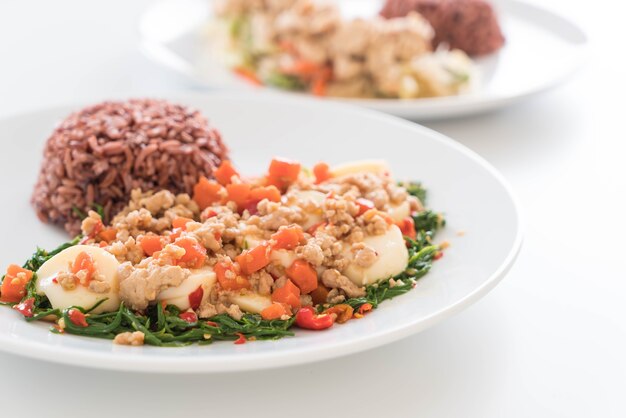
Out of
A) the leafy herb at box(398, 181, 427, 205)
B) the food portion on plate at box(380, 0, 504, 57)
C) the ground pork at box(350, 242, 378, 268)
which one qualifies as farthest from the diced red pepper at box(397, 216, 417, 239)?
the food portion on plate at box(380, 0, 504, 57)

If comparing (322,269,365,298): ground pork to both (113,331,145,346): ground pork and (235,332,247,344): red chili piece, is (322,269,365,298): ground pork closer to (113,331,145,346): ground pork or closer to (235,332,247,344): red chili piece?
(235,332,247,344): red chili piece

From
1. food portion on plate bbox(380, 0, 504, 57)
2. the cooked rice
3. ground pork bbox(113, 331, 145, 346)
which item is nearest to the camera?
ground pork bbox(113, 331, 145, 346)

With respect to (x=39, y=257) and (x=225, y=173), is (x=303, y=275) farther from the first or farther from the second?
(x=39, y=257)

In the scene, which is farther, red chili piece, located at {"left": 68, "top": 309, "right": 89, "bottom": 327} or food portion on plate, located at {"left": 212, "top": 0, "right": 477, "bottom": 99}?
food portion on plate, located at {"left": 212, "top": 0, "right": 477, "bottom": 99}

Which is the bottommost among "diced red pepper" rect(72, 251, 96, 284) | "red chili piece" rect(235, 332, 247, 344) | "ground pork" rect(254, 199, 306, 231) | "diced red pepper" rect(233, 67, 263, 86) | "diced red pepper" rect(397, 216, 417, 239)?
"diced red pepper" rect(233, 67, 263, 86)

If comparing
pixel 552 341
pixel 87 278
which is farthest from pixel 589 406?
pixel 87 278

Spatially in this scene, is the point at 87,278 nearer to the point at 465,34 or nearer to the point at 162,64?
the point at 162,64

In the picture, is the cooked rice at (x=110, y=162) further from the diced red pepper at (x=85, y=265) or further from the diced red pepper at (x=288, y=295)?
the diced red pepper at (x=288, y=295)
